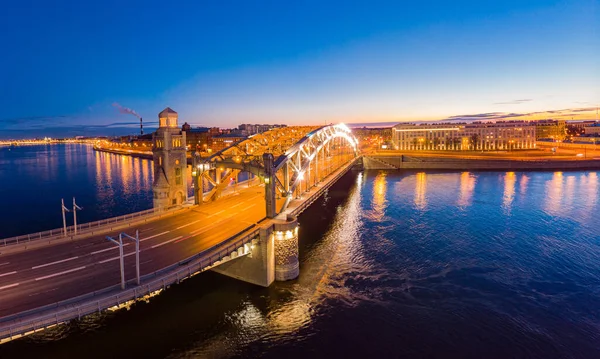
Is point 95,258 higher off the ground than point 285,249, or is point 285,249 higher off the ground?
point 95,258

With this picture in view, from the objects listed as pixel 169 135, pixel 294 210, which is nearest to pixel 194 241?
pixel 294 210

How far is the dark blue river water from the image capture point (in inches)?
970

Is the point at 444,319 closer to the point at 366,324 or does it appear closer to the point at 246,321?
the point at 366,324

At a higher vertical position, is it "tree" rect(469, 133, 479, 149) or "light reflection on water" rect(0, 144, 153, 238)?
"tree" rect(469, 133, 479, 149)

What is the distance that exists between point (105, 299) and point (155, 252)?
7837 mm

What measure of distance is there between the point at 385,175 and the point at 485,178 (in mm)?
27313

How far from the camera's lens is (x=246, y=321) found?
1092 inches

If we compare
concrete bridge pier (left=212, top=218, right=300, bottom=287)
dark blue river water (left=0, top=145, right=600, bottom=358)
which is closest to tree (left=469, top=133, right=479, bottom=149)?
dark blue river water (left=0, top=145, right=600, bottom=358)

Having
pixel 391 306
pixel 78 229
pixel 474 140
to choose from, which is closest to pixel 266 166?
pixel 391 306

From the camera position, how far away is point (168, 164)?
1677 inches

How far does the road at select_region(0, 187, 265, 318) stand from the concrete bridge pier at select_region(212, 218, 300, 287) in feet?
9.59

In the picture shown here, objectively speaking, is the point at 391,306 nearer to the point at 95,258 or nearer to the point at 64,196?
the point at 95,258

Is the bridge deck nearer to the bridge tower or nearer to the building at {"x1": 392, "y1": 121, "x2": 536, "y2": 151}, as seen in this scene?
the bridge tower

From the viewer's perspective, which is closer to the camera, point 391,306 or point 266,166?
point 391,306
